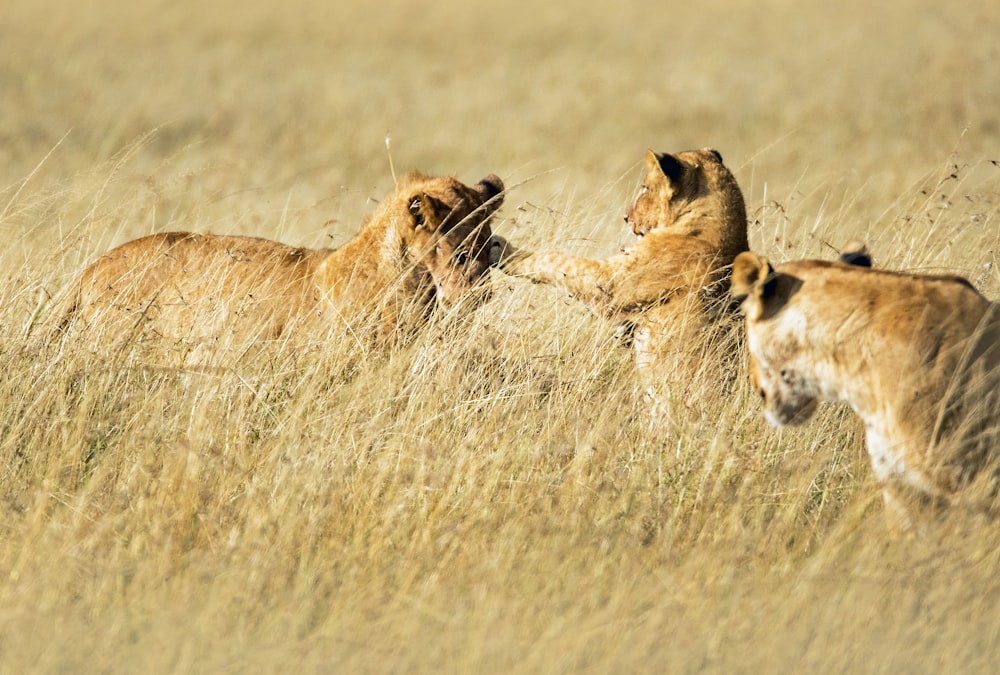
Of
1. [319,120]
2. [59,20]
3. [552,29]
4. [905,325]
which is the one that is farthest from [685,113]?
[905,325]

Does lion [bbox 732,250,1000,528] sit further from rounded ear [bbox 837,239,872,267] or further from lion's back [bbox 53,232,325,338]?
lion's back [bbox 53,232,325,338]

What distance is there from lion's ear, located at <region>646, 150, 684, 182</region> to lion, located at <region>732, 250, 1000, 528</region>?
153 centimetres

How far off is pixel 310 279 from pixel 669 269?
1.80 meters

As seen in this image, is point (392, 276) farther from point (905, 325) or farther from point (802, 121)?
point (802, 121)

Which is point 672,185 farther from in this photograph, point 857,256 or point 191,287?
point 191,287

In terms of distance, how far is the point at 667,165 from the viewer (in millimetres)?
6031

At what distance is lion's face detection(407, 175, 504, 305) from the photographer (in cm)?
617

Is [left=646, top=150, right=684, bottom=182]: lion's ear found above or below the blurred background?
above

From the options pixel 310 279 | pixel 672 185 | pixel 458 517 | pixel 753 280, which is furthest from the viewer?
pixel 310 279

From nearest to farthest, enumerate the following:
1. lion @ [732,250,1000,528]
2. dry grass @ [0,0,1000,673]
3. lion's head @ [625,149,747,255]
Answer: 1. dry grass @ [0,0,1000,673]
2. lion @ [732,250,1000,528]
3. lion's head @ [625,149,747,255]

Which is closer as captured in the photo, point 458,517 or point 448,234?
point 458,517

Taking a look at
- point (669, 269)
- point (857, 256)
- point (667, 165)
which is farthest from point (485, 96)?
point (857, 256)

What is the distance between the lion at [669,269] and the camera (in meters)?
5.86

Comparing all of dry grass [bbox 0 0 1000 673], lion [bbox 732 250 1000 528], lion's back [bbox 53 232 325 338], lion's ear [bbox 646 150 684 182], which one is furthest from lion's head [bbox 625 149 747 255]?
lion's back [bbox 53 232 325 338]
